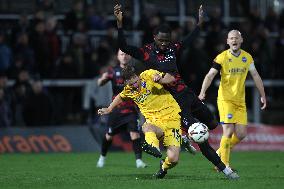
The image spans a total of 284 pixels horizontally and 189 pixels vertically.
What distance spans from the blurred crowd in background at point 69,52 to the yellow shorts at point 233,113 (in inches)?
309

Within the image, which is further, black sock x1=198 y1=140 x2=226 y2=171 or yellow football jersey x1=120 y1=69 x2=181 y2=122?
yellow football jersey x1=120 y1=69 x2=181 y2=122

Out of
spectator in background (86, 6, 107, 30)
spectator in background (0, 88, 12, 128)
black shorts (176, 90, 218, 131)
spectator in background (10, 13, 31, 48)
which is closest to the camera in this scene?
black shorts (176, 90, 218, 131)

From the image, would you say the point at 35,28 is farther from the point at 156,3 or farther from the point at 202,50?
the point at 156,3

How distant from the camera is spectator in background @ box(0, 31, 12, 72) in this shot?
24.9 m

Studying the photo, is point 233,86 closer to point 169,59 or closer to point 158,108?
point 169,59

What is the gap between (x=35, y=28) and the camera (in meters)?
25.4

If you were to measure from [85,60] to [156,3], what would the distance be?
233 inches

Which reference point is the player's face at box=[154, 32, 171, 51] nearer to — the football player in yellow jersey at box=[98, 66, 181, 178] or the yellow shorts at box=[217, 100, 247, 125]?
the football player in yellow jersey at box=[98, 66, 181, 178]

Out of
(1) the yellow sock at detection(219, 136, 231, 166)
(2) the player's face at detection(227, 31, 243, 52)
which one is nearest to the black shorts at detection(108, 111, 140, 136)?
(1) the yellow sock at detection(219, 136, 231, 166)

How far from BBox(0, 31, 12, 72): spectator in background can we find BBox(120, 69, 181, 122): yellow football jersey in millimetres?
11328

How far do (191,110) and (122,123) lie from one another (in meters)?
3.80

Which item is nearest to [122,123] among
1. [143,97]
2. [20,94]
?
[143,97]

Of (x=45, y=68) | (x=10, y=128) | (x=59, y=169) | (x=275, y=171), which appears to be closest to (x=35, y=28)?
(x=45, y=68)

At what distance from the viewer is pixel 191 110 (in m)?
15.3
